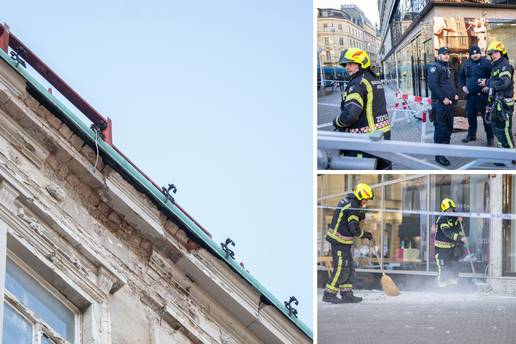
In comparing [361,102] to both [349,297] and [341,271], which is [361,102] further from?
[349,297]

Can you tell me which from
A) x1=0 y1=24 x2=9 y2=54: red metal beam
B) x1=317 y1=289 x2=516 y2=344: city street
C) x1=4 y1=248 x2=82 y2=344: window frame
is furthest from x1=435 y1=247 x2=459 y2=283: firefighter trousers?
x1=0 y1=24 x2=9 y2=54: red metal beam

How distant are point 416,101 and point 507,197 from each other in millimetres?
1120

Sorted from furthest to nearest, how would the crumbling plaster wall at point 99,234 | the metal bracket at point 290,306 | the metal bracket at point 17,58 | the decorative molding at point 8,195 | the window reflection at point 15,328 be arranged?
the metal bracket at point 290,306, the metal bracket at point 17,58, the crumbling plaster wall at point 99,234, the decorative molding at point 8,195, the window reflection at point 15,328

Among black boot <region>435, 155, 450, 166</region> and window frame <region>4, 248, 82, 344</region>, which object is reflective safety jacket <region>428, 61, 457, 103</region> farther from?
window frame <region>4, 248, 82, 344</region>

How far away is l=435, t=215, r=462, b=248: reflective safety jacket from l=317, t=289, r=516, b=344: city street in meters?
0.45

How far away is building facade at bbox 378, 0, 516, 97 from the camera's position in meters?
7.80

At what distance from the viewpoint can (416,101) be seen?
25.6 ft

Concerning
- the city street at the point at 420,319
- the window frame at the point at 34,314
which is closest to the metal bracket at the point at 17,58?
the window frame at the point at 34,314

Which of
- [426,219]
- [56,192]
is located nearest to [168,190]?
[56,192]

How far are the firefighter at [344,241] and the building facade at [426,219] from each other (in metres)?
0.06

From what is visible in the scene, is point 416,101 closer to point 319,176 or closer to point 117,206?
point 319,176

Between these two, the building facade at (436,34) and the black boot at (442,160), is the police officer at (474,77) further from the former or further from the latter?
the black boot at (442,160)

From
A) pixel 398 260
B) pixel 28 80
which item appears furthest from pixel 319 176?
pixel 28 80

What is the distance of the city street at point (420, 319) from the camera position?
7.49 m
